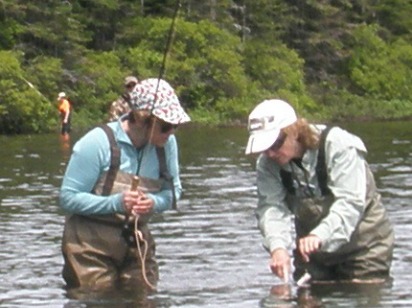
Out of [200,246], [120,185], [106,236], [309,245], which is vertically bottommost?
[200,246]

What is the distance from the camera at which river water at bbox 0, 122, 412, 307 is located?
10.7 m

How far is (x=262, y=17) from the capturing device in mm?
68125

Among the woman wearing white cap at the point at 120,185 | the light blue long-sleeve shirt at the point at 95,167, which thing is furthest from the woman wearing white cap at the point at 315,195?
the light blue long-sleeve shirt at the point at 95,167

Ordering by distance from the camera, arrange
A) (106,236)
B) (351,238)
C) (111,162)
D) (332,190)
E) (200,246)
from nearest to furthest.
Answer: (332,190) → (351,238) → (111,162) → (106,236) → (200,246)

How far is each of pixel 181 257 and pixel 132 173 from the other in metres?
3.42

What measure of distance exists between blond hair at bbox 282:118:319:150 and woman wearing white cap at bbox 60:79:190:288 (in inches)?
37.8

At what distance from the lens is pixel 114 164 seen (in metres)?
10.3

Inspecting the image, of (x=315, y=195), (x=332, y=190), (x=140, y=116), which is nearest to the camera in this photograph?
(x=332, y=190)

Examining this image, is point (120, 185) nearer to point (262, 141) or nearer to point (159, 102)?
point (159, 102)

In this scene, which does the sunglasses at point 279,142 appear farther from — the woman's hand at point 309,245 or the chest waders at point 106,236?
the chest waders at point 106,236

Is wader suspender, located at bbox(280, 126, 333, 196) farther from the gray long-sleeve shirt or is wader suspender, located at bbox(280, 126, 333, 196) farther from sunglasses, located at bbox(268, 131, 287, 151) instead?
sunglasses, located at bbox(268, 131, 287, 151)

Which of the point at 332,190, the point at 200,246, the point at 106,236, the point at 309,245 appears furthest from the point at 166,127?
the point at 200,246

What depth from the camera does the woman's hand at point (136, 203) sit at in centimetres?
1015

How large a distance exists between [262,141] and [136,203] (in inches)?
54.7
